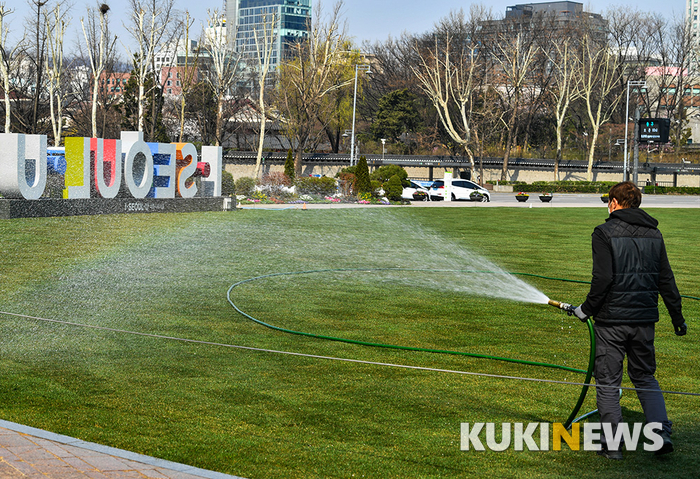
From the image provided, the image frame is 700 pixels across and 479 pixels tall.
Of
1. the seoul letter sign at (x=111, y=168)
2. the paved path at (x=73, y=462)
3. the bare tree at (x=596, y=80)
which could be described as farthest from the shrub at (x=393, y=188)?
the paved path at (x=73, y=462)

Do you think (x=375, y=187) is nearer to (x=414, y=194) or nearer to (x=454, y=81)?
(x=414, y=194)

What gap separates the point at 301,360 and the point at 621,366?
3486 mm

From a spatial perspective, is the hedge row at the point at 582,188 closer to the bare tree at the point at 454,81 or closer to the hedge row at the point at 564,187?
the hedge row at the point at 564,187

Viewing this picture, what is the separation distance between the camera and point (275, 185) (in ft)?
137

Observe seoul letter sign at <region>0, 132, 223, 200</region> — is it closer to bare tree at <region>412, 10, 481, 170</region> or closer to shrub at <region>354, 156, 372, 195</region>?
shrub at <region>354, 156, 372, 195</region>

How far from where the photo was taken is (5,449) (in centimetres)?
498

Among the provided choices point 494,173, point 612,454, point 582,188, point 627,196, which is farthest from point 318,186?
point 612,454

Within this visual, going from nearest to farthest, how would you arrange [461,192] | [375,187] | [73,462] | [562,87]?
[73,462] → [375,187] → [461,192] → [562,87]

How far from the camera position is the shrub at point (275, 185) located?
4056 cm

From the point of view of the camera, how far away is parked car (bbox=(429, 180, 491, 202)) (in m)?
47.8

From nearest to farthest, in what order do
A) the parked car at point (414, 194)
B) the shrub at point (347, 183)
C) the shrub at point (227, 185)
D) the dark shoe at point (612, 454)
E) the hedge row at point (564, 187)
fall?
the dark shoe at point (612, 454) < the shrub at point (227, 185) < the shrub at point (347, 183) < the parked car at point (414, 194) < the hedge row at point (564, 187)

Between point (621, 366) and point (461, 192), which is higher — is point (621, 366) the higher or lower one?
the higher one

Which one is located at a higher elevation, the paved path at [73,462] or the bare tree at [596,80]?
the bare tree at [596,80]

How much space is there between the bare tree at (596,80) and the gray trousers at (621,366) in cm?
7077
